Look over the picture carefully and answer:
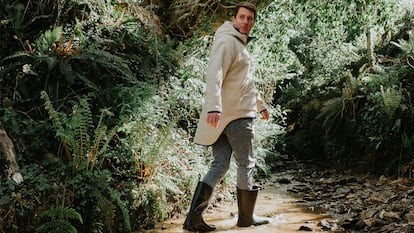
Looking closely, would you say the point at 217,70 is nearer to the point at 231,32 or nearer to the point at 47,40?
the point at 231,32

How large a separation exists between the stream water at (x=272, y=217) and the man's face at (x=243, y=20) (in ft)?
6.29

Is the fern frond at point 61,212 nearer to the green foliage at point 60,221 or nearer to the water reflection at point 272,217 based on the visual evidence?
the green foliage at point 60,221

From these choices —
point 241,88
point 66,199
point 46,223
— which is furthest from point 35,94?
point 241,88

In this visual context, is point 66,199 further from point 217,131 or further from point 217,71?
point 217,71

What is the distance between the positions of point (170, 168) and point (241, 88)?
4.51ft

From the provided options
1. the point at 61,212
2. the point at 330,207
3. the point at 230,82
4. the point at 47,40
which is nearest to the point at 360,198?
the point at 330,207

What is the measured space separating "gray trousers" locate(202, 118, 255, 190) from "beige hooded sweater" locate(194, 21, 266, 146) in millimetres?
85

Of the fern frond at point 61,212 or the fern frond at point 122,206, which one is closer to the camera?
the fern frond at point 61,212

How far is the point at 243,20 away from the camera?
161 inches

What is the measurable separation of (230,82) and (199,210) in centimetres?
123

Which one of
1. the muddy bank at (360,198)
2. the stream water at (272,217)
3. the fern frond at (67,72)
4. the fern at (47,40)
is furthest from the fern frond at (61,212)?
the muddy bank at (360,198)

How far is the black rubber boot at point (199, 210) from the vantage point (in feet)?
12.9

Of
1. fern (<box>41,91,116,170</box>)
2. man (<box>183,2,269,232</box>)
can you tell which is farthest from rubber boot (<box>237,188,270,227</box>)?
fern (<box>41,91,116,170</box>)

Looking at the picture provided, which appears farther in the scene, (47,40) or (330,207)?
(330,207)
